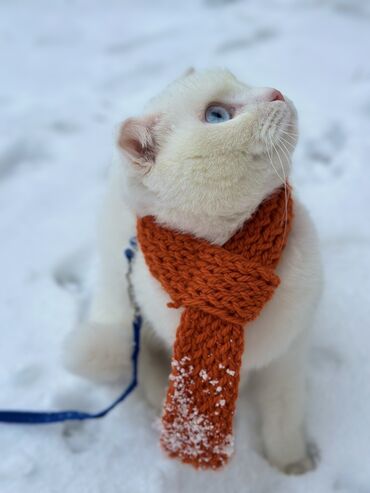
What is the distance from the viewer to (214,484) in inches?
45.6

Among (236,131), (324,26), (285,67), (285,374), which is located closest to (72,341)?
(285,374)

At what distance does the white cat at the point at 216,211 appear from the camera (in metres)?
0.88

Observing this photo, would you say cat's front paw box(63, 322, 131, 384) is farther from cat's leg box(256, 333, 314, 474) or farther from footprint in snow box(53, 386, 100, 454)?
cat's leg box(256, 333, 314, 474)

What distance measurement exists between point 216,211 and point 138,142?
189 mm

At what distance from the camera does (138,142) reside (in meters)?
0.92

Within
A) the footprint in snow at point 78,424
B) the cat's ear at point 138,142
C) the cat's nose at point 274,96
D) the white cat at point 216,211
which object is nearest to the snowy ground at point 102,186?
the footprint in snow at point 78,424

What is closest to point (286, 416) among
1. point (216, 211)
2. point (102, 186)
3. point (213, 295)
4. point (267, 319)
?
point (267, 319)

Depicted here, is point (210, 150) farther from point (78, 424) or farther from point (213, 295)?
point (78, 424)

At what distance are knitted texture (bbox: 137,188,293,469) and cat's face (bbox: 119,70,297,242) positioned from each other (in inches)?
1.8

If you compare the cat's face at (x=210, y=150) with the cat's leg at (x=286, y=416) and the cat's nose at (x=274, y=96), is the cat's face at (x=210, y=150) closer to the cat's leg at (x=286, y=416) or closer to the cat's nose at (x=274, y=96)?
the cat's nose at (x=274, y=96)

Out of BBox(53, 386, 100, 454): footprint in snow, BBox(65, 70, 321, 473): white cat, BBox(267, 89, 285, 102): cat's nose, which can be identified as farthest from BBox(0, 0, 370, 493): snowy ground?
BBox(267, 89, 285, 102): cat's nose

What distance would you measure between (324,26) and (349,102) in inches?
30.1

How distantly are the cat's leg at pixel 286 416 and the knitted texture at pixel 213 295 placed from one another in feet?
0.70

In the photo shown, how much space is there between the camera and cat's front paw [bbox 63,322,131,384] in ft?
3.85
